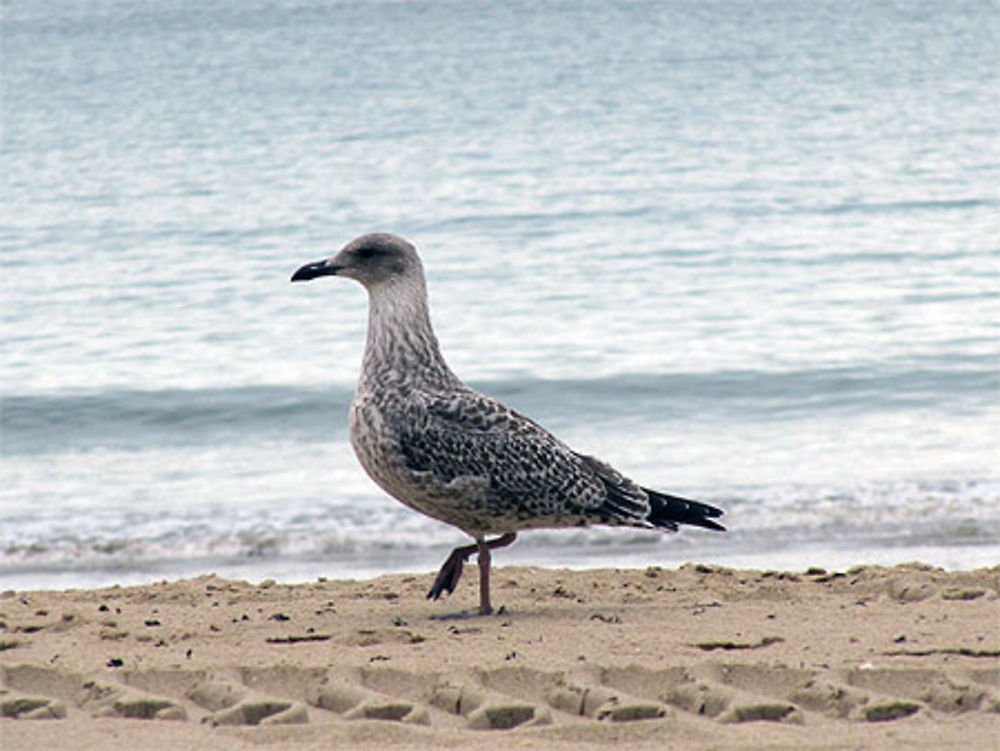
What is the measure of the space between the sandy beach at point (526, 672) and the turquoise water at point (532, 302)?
238 cm

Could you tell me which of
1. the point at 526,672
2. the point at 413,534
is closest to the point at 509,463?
the point at 526,672

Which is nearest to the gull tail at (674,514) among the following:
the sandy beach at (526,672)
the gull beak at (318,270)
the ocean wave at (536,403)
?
the sandy beach at (526,672)

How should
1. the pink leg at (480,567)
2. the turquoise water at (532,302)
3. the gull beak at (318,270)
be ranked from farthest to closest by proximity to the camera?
1. the turquoise water at (532,302)
2. the gull beak at (318,270)
3. the pink leg at (480,567)

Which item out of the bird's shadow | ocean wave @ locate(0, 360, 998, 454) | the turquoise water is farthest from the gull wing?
ocean wave @ locate(0, 360, 998, 454)

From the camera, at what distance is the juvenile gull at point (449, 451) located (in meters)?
6.18

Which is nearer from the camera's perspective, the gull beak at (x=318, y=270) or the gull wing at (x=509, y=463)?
the gull wing at (x=509, y=463)

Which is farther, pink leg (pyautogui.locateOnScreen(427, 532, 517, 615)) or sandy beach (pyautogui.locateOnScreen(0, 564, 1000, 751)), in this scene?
pink leg (pyautogui.locateOnScreen(427, 532, 517, 615))

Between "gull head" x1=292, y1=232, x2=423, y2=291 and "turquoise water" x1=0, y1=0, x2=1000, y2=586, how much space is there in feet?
8.38

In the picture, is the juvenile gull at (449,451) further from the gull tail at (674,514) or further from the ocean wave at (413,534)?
the ocean wave at (413,534)

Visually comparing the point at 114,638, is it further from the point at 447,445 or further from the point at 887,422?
the point at 887,422

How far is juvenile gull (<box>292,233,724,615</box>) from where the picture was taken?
20.3 feet

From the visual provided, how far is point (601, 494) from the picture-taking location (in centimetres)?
648

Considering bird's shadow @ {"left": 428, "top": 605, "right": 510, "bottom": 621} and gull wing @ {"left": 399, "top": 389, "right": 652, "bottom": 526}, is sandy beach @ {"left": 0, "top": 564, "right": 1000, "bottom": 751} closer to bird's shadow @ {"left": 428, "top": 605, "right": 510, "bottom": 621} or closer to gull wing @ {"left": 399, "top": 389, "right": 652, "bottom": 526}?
bird's shadow @ {"left": 428, "top": 605, "right": 510, "bottom": 621}

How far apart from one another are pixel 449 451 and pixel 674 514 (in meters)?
0.96
